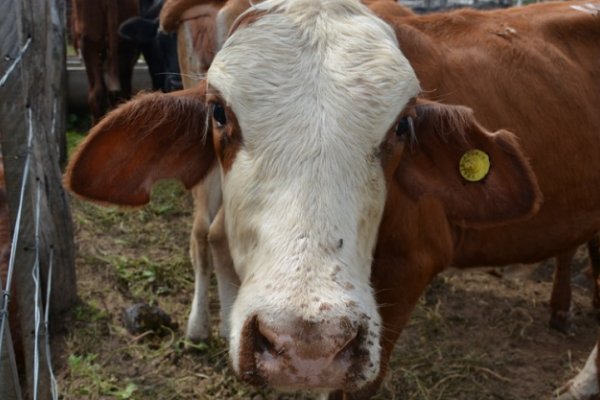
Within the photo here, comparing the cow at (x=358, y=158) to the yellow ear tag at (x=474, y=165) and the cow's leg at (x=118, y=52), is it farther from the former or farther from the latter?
the cow's leg at (x=118, y=52)

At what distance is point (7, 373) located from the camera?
78.2 inches

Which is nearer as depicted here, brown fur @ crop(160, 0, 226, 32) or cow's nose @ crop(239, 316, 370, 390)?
cow's nose @ crop(239, 316, 370, 390)

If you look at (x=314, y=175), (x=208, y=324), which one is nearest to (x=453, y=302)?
(x=208, y=324)

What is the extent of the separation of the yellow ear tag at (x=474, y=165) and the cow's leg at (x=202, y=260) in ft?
5.92

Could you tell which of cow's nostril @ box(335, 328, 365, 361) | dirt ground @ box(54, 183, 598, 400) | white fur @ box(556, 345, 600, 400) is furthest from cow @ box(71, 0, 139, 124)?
cow's nostril @ box(335, 328, 365, 361)

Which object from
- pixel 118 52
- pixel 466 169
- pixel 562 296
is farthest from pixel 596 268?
pixel 118 52

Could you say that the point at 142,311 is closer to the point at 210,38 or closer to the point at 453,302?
the point at 210,38

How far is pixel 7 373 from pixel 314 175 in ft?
3.46

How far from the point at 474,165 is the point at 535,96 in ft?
3.00

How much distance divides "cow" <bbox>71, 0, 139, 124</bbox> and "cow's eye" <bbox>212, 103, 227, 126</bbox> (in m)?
6.15

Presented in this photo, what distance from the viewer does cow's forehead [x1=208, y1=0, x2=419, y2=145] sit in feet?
7.19

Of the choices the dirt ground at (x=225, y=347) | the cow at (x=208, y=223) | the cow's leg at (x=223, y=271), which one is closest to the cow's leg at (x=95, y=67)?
the dirt ground at (x=225, y=347)

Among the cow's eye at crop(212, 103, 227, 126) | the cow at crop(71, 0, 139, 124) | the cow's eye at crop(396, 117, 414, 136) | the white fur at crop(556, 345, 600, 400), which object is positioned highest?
the cow's eye at crop(212, 103, 227, 126)

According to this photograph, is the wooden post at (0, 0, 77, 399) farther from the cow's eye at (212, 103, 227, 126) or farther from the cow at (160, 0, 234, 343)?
the cow at (160, 0, 234, 343)
